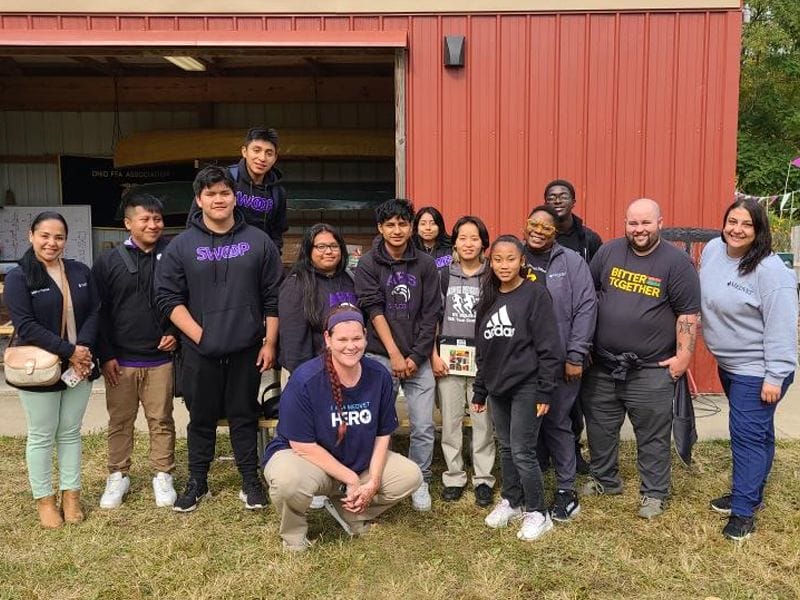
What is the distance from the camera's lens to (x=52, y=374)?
350 centimetres

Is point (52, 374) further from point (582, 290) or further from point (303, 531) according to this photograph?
point (582, 290)

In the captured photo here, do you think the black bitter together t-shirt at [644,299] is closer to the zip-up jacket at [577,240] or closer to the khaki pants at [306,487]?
the zip-up jacket at [577,240]

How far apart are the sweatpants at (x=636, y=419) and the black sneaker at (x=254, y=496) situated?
1890mm

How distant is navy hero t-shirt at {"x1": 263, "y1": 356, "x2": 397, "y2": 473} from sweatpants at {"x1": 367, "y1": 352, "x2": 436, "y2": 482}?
0.43m

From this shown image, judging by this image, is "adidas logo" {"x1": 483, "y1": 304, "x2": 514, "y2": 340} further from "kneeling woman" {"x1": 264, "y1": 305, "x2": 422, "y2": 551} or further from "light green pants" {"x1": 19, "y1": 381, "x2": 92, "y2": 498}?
"light green pants" {"x1": 19, "y1": 381, "x2": 92, "y2": 498}

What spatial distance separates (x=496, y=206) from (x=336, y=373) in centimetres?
329

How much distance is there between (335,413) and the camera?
3393 millimetres

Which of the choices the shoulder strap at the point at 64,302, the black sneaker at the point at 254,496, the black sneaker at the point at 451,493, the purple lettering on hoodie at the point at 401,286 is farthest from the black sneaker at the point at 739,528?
the shoulder strap at the point at 64,302

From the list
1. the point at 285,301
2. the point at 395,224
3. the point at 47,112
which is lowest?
the point at 285,301

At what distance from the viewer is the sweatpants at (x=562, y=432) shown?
3840mm

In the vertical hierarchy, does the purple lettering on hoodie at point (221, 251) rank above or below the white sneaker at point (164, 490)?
above

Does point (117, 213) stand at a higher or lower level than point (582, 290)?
higher

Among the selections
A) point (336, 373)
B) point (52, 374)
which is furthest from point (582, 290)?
point (52, 374)

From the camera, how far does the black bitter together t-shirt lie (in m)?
3.63
